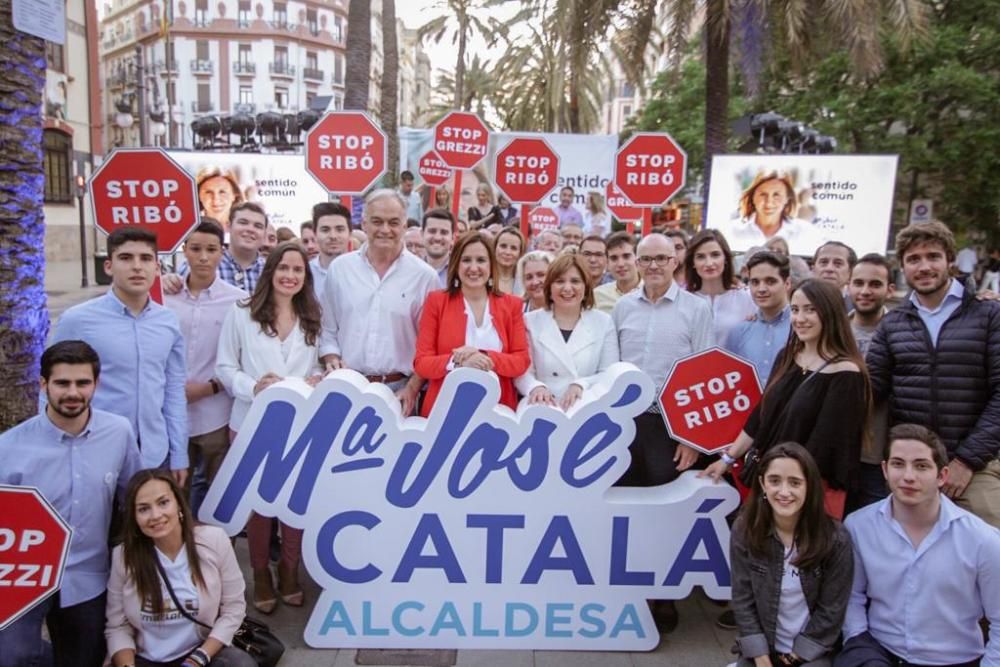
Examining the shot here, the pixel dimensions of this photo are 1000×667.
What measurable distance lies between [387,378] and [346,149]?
3.10m

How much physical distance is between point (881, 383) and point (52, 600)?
366 centimetres

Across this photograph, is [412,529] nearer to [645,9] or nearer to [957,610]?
[957,610]

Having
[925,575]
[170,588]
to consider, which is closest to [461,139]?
[170,588]

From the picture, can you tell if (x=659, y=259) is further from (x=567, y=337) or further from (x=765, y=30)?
(x=765, y=30)

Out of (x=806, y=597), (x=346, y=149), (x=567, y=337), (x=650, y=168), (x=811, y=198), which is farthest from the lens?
(x=811, y=198)

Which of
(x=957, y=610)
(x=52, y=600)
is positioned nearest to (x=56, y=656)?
(x=52, y=600)

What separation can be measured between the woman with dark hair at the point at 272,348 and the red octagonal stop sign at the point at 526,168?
4.05 metres

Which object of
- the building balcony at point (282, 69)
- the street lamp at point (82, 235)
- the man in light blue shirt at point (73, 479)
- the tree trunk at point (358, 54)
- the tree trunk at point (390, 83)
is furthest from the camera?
the building balcony at point (282, 69)

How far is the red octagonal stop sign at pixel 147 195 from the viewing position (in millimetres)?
4062

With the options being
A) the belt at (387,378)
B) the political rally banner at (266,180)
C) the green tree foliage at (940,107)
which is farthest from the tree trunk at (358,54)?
the green tree foliage at (940,107)

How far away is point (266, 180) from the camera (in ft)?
38.2

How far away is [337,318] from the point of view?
13.6 feet

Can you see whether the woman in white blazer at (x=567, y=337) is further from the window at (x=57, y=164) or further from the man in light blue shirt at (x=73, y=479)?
the window at (x=57, y=164)

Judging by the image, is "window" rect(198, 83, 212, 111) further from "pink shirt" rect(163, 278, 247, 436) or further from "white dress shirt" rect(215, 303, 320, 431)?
"white dress shirt" rect(215, 303, 320, 431)
